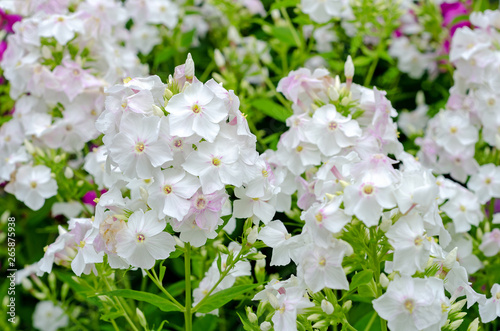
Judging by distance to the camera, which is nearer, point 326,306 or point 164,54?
point 326,306

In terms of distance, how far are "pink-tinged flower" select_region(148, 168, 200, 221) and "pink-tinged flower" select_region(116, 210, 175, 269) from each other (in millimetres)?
32

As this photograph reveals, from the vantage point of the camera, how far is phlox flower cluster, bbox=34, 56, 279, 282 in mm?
1424

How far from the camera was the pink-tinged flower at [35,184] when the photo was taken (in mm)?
2242

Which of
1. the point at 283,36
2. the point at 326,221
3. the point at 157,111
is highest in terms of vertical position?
the point at 157,111

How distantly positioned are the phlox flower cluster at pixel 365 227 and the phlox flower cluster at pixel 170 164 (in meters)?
0.18

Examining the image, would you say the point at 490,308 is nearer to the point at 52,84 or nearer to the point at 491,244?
the point at 491,244

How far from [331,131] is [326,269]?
1.69ft

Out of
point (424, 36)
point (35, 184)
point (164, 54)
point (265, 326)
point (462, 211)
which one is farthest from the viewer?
point (424, 36)

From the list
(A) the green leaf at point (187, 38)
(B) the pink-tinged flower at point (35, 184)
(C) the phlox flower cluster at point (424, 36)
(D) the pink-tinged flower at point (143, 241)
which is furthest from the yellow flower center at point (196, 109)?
(C) the phlox flower cluster at point (424, 36)

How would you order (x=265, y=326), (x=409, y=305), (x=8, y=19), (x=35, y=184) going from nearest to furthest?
(x=409, y=305) < (x=265, y=326) < (x=35, y=184) < (x=8, y=19)

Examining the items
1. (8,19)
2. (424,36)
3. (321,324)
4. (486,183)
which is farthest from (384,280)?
(424,36)

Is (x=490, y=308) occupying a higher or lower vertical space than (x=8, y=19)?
lower

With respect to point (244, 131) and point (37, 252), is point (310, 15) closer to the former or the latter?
point (244, 131)

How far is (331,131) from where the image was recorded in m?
1.79
